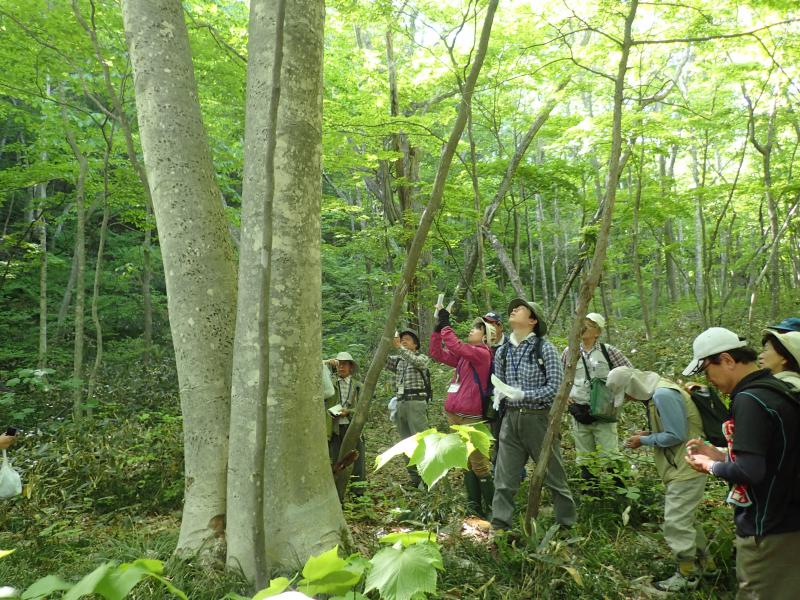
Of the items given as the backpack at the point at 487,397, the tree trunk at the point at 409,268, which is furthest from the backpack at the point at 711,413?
the tree trunk at the point at 409,268

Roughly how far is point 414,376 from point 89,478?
12.4 ft

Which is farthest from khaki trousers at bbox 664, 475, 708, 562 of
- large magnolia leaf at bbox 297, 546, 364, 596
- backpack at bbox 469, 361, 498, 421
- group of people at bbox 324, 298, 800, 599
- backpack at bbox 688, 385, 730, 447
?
large magnolia leaf at bbox 297, 546, 364, 596

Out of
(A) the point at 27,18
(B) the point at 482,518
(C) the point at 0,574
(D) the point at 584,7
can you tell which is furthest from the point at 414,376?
(A) the point at 27,18

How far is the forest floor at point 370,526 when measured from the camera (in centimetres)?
327

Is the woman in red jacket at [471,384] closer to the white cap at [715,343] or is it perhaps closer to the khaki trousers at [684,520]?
the khaki trousers at [684,520]

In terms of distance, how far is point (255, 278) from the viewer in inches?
113

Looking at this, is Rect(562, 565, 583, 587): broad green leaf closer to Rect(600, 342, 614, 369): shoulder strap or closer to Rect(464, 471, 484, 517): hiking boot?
Rect(464, 471, 484, 517): hiking boot

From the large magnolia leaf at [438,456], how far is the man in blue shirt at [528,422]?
9.61 ft

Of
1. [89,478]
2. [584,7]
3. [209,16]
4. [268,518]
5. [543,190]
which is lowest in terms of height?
[89,478]

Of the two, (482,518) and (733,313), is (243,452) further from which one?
(733,313)

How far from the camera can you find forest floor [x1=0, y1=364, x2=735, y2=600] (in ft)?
10.7

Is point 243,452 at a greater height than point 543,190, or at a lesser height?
lesser

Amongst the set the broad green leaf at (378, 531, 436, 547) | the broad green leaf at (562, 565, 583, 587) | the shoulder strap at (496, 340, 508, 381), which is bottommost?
the broad green leaf at (562, 565, 583, 587)

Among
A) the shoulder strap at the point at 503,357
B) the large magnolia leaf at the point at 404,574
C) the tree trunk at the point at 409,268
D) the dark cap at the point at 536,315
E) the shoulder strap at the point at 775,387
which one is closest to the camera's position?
the large magnolia leaf at the point at 404,574
